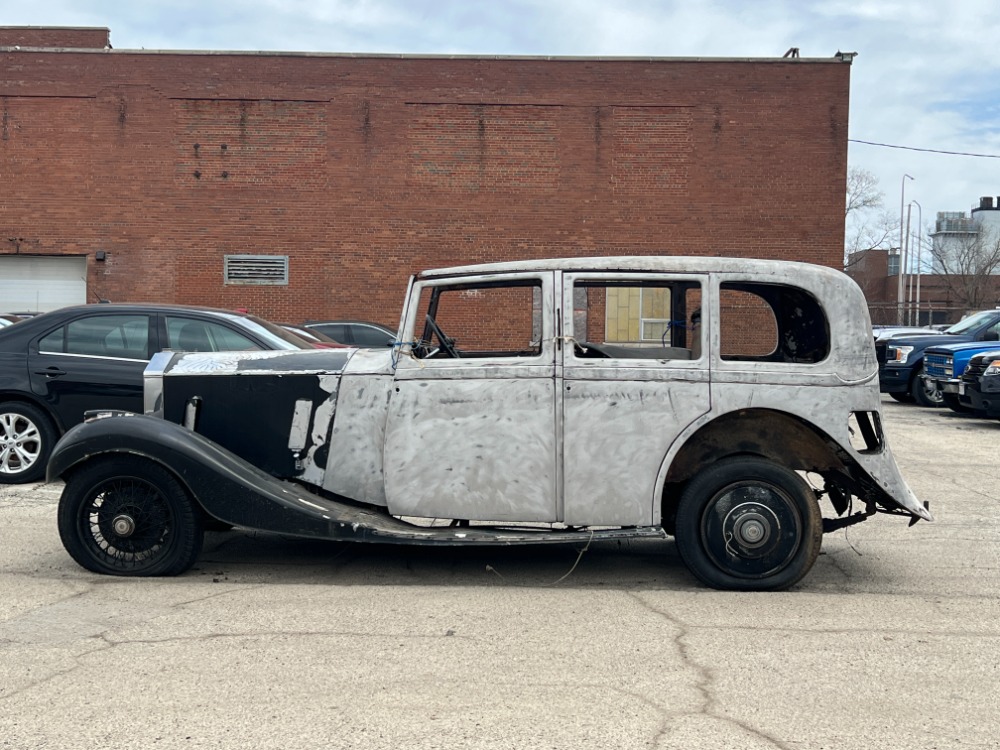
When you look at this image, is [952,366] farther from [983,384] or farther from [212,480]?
[212,480]

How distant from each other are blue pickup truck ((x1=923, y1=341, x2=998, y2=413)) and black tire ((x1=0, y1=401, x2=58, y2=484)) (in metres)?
13.2

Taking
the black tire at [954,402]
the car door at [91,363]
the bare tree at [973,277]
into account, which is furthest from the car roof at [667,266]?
the bare tree at [973,277]

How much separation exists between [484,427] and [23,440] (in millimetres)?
5438

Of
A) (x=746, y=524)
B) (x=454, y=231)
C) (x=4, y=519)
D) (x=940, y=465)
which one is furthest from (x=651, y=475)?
(x=454, y=231)

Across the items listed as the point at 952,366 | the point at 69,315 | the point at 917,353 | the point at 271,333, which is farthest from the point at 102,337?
the point at 917,353

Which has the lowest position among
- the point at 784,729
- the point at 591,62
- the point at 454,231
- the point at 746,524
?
the point at 784,729

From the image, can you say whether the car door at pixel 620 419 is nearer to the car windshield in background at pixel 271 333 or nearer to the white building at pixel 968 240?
the car windshield in background at pixel 271 333

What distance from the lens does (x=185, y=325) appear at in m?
9.45

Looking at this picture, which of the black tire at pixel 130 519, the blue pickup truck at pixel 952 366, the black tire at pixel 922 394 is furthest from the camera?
the black tire at pixel 922 394

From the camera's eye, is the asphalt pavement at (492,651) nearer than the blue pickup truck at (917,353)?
Yes

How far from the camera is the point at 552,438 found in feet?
19.3

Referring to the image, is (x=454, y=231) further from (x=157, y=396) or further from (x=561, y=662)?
(x=561, y=662)

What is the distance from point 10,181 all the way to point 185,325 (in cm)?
2092

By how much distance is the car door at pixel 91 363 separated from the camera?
9.18 metres
